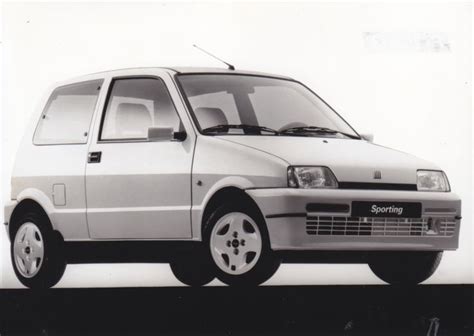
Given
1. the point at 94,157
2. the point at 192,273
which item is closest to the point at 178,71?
the point at 94,157

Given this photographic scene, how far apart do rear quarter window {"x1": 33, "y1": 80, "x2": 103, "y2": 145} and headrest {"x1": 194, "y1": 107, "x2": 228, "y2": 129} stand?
4.43 feet

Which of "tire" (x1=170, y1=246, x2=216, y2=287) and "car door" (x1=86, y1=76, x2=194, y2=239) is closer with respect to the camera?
"car door" (x1=86, y1=76, x2=194, y2=239)

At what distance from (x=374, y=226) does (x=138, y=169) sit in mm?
2172

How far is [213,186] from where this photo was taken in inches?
326

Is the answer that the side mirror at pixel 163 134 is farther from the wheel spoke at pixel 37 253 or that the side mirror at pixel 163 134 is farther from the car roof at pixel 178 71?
the wheel spoke at pixel 37 253

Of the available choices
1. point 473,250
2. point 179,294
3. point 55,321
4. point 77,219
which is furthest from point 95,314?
point 473,250

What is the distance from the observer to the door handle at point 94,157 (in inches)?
364

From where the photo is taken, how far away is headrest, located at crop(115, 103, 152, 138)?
902 centimetres

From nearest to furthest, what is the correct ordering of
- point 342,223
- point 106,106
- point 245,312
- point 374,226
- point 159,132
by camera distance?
1. point 245,312
2. point 342,223
3. point 374,226
4. point 159,132
5. point 106,106

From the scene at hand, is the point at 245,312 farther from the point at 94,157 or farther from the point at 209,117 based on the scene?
the point at 94,157

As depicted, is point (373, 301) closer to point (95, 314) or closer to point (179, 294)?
point (179, 294)

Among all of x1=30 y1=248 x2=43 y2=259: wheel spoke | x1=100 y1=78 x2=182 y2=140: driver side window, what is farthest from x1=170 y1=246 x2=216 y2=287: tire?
x1=100 y1=78 x2=182 y2=140: driver side window

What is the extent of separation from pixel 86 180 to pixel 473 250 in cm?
382

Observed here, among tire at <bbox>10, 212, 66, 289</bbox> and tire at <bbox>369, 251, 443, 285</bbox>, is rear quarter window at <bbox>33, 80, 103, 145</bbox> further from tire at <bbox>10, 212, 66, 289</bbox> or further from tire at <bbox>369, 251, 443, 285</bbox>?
tire at <bbox>369, 251, 443, 285</bbox>
